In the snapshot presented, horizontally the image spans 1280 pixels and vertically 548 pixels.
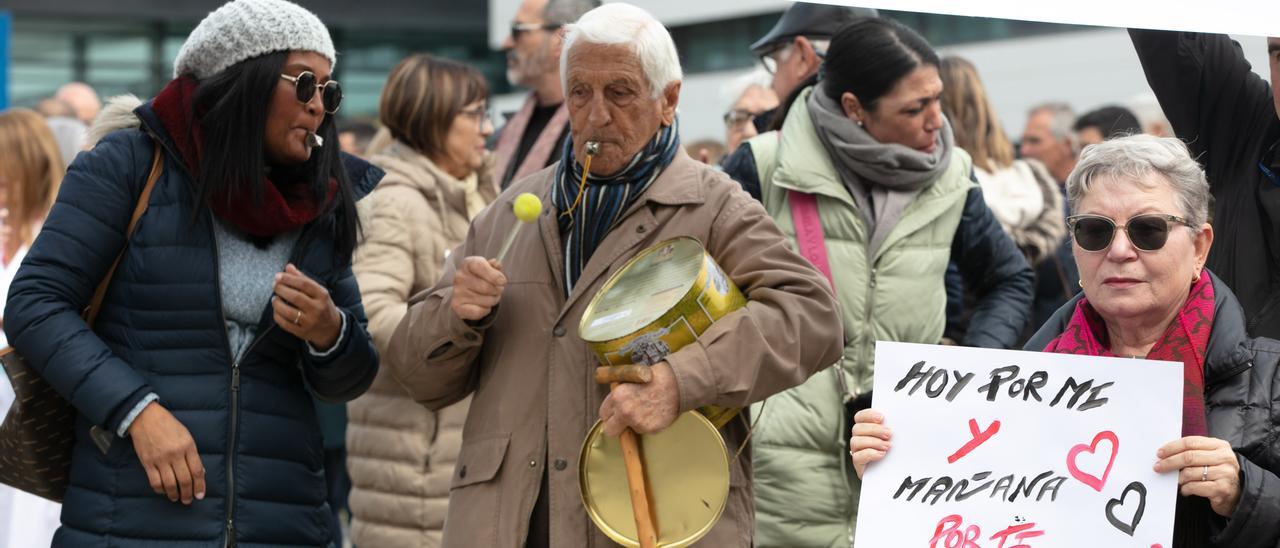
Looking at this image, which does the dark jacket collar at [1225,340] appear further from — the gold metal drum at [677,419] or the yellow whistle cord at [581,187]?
the yellow whistle cord at [581,187]

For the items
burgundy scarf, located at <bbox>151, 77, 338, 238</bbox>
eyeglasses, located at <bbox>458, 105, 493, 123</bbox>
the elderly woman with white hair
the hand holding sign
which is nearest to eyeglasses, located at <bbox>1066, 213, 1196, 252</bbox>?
the elderly woman with white hair

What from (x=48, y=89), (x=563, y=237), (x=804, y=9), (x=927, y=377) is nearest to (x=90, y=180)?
(x=563, y=237)

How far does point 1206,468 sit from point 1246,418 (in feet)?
0.58

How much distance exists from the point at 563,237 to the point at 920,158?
146cm

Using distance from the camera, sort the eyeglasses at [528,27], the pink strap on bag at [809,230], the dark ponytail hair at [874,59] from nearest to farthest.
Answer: the pink strap on bag at [809,230] → the dark ponytail hair at [874,59] → the eyeglasses at [528,27]

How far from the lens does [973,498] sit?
3.25 m

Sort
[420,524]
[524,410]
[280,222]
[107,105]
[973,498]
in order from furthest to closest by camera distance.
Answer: [420,524] < [107,105] < [280,222] < [524,410] < [973,498]

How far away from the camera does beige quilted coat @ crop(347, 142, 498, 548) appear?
5.34 meters

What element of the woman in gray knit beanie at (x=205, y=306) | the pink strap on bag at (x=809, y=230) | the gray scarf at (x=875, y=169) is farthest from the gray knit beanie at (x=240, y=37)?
the gray scarf at (x=875, y=169)

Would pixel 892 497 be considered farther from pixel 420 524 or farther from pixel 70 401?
pixel 420 524

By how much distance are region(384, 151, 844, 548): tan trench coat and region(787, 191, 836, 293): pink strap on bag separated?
91 cm

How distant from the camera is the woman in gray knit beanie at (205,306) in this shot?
3.77m

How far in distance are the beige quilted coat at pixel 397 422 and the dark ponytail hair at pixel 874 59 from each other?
1.56 m

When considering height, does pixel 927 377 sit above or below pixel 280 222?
above
